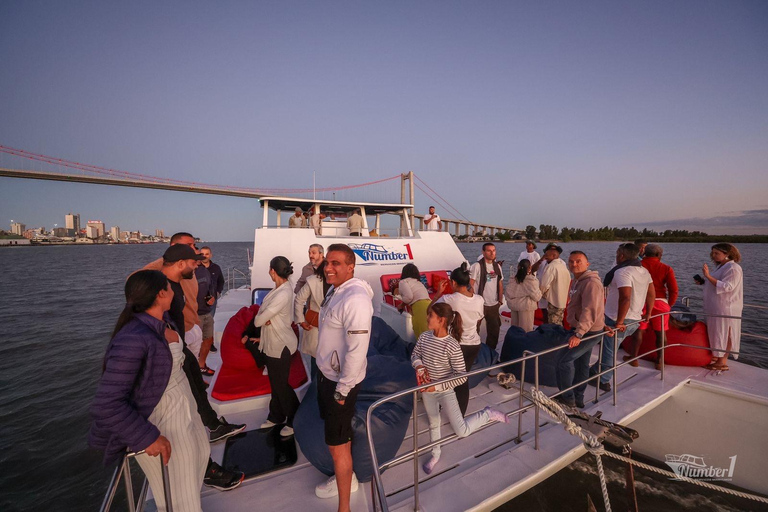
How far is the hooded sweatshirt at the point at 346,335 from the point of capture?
2.16m

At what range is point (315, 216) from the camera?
33.6ft

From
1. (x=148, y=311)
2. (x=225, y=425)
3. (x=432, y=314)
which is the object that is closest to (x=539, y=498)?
(x=432, y=314)

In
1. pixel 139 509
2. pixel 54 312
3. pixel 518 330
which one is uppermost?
pixel 518 330

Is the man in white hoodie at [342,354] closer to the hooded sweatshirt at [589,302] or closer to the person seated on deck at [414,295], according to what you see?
the person seated on deck at [414,295]

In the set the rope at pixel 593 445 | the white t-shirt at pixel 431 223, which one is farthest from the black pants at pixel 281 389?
the white t-shirt at pixel 431 223

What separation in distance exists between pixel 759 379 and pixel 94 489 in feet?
32.6

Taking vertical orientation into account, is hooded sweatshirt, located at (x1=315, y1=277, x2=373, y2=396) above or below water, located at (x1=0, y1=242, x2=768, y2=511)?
above

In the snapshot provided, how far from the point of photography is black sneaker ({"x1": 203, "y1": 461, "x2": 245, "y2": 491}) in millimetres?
2662

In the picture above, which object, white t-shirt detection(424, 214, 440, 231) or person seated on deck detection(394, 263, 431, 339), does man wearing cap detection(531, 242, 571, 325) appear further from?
white t-shirt detection(424, 214, 440, 231)

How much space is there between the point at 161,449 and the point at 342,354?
1135 millimetres

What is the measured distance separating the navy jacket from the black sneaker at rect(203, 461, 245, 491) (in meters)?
1.21

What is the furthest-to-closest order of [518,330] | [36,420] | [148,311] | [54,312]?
1. [54,312]
2. [36,420]
3. [518,330]
4. [148,311]

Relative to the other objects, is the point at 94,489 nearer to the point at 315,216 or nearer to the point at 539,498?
the point at 539,498

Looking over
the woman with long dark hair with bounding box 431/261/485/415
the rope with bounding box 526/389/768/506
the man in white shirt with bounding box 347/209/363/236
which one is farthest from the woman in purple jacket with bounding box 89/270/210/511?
the man in white shirt with bounding box 347/209/363/236
